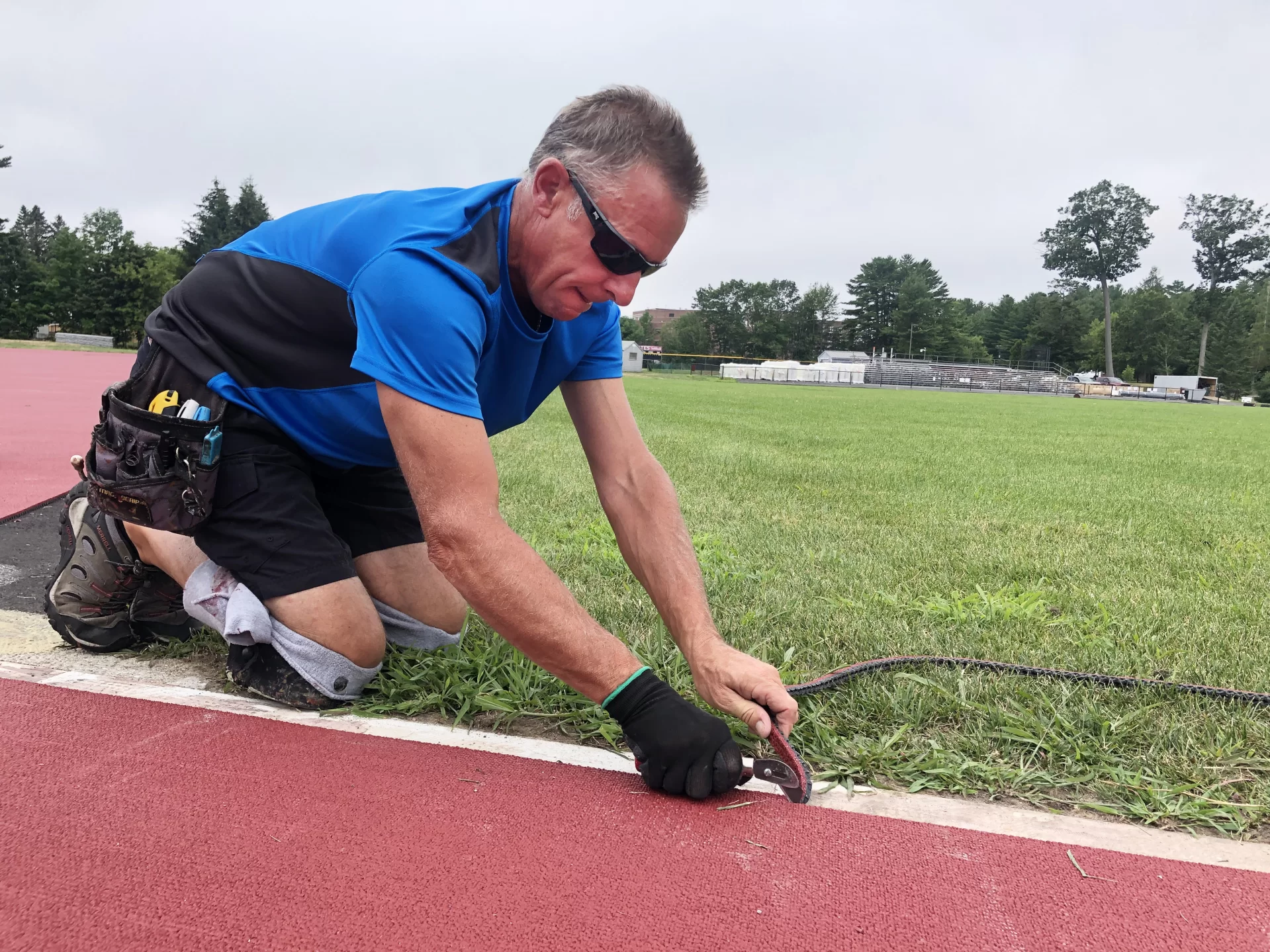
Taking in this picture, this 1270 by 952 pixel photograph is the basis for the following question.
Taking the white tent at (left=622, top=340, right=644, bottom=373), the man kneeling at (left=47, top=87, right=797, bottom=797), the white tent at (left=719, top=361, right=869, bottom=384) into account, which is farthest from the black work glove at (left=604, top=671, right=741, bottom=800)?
the white tent at (left=719, top=361, right=869, bottom=384)

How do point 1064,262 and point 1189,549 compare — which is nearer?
point 1189,549

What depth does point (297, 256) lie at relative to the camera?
2213 millimetres

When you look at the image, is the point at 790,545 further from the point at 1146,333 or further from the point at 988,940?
the point at 1146,333

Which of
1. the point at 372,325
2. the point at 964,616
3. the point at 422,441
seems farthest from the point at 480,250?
the point at 964,616

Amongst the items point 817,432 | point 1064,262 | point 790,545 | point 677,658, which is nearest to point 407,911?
point 677,658

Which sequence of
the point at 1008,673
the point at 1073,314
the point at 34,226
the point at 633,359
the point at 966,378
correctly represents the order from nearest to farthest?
the point at 1008,673 → the point at 633,359 → the point at 966,378 → the point at 1073,314 → the point at 34,226

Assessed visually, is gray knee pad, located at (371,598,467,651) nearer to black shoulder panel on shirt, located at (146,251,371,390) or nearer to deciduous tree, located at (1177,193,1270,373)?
black shoulder panel on shirt, located at (146,251,371,390)

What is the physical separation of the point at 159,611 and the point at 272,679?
2.19ft

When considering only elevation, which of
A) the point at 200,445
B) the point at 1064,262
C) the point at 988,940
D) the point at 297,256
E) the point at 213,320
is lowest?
the point at 988,940

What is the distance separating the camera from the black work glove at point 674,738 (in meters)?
1.76

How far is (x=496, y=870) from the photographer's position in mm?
1533

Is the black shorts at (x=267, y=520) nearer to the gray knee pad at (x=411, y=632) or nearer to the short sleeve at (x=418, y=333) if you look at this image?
the gray knee pad at (x=411, y=632)

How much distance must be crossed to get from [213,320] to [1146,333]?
8618cm

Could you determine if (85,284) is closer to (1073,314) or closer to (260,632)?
(260,632)
